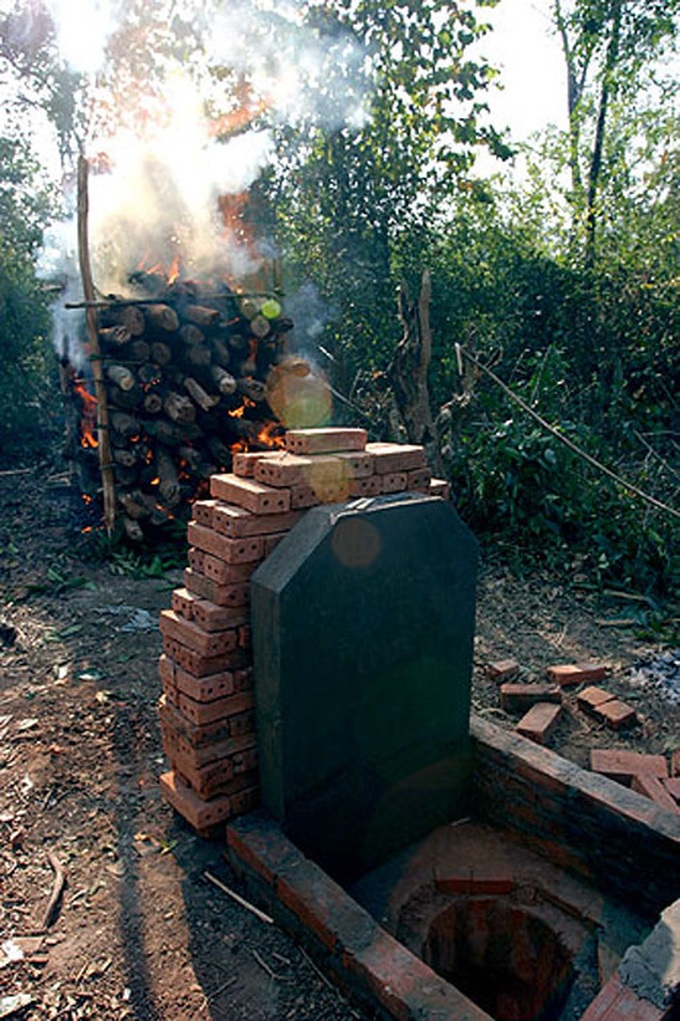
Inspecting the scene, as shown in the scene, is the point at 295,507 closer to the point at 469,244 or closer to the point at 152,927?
the point at 152,927

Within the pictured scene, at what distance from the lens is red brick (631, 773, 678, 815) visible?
3279 millimetres

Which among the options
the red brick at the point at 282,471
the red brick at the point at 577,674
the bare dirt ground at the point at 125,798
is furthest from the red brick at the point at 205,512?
the red brick at the point at 577,674

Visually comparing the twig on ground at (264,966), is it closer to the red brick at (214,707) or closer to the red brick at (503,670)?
the red brick at (214,707)

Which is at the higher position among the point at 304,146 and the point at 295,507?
the point at 304,146

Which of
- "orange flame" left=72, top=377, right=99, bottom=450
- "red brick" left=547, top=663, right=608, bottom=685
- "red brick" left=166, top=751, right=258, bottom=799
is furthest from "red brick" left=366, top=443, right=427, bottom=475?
"orange flame" left=72, top=377, right=99, bottom=450

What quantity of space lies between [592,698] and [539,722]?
0.56m

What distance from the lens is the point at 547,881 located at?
310cm

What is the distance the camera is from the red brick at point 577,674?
4.86 m

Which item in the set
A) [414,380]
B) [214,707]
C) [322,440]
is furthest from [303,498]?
[414,380]

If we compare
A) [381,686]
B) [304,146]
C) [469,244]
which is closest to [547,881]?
[381,686]

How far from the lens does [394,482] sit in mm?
3256

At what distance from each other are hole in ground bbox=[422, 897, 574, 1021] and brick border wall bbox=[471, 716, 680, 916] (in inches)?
13.9

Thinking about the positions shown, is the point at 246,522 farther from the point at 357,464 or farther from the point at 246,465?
the point at 357,464

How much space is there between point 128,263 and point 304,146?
21.5 feet
